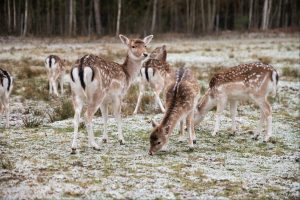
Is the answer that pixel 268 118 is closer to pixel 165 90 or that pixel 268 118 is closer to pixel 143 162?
pixel 165 90

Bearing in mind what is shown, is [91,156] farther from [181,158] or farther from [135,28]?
[135,28]


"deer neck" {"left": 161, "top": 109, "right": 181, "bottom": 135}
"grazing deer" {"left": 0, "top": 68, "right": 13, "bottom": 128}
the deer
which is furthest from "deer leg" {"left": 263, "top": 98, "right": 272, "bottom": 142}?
"grazing deer" {"left": 0, "top": 68, "right": 13, "bottom": 128}

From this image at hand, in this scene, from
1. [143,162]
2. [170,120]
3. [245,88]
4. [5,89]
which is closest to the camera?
[143,162]

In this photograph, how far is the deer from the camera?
8.92 m

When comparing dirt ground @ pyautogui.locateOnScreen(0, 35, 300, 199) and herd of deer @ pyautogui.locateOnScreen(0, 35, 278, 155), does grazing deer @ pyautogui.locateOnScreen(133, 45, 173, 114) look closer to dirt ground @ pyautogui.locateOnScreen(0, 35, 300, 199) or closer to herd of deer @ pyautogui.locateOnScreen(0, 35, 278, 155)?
dirt ground @ pyautogui.locateOnScreen(0, 35, 300, 199)

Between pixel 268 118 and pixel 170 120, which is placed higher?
pixel 170 120

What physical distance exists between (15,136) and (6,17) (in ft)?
159

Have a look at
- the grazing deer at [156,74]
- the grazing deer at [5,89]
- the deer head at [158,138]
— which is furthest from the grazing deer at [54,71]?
the deer head at [158,138]

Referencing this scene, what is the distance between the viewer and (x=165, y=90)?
10.8 m

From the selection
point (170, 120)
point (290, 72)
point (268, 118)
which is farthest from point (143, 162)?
point (290, 72)

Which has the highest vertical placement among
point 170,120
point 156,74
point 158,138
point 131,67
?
point 131,67

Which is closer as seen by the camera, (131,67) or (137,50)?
(137,50)

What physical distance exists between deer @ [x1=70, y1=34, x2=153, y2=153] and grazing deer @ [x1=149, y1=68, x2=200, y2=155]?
38.7 inches

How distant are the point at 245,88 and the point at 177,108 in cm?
243
